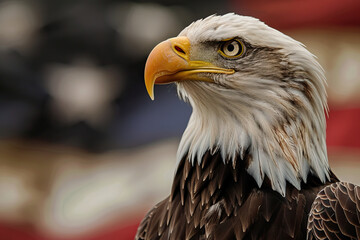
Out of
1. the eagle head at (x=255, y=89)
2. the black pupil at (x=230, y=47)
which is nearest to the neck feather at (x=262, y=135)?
the eagle head at (x=255, y=89)

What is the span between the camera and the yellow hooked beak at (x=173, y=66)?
4.66 ft

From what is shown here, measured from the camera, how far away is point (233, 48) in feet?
4.81

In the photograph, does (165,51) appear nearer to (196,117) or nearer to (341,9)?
(196,117)

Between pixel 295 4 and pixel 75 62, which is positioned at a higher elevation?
pixel 75 62

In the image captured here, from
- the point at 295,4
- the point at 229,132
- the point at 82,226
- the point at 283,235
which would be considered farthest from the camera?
the point at 295,4

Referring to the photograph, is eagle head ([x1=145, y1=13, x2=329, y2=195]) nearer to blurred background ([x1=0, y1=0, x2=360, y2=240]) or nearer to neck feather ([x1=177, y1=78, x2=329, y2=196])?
neck feather ([x1=177, y1=78, x2=329, y2=196])

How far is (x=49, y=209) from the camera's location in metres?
3.39

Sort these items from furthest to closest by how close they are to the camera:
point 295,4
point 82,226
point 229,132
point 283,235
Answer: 1. point 295,4
2. point 82,226
3. point 229,132
4. point 283,235

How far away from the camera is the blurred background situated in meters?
3.30

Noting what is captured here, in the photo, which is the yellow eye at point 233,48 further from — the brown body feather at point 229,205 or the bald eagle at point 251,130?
the brown body feather at point 229,205

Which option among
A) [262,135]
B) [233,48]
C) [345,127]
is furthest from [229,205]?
[345,127]

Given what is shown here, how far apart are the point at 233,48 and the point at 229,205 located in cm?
41

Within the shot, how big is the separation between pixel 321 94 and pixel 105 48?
2283 millimetres

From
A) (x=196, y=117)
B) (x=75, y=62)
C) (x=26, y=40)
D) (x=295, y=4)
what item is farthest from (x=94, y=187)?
(x=196, y=117)
